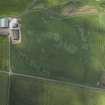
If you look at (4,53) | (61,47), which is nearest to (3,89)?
(4,53)

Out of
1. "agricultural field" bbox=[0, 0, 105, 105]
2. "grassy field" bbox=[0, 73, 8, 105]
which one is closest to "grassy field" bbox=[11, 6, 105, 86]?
"agricultural field" bbox=[0, 0, 105, 105]

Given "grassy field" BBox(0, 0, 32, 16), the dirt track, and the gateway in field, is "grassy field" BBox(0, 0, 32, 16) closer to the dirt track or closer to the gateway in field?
the gateway in field

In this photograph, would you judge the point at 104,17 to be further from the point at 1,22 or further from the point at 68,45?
the point at 1,22

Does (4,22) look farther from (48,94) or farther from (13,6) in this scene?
(48,94)

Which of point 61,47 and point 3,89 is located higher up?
point 61,47

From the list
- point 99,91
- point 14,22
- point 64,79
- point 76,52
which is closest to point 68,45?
point 76,52

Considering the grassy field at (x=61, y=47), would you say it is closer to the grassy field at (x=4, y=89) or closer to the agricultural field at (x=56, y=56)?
the agricultural field at (x=56, y=56)
